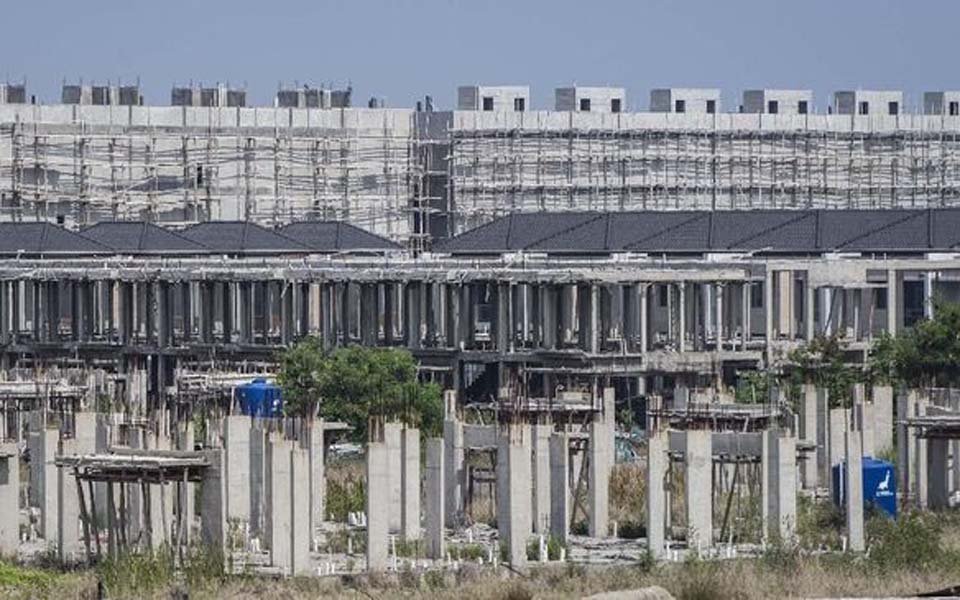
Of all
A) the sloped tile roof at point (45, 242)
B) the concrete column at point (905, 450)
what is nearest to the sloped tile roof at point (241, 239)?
the sloped tile roof at point (45, 242)

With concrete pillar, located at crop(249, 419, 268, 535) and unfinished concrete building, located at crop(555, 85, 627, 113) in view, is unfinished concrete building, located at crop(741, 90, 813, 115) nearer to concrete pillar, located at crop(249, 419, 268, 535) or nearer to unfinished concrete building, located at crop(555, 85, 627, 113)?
unfinished concrete building, located at crop(555, 85, 627, 113)

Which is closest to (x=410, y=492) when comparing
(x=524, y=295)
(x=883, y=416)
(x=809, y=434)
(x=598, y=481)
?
(x=598, y=481)

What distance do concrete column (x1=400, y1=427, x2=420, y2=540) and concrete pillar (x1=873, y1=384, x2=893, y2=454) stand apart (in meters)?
10.1

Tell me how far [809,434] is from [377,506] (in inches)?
385

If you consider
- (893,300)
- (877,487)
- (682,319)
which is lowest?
(877,487)

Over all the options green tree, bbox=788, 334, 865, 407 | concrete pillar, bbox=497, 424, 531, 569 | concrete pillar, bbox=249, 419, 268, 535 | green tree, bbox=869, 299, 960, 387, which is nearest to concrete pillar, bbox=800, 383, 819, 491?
green tree, bbox=788, 334, 865, 407

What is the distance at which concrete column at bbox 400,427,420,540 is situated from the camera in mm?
31031

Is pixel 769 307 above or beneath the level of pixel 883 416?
above

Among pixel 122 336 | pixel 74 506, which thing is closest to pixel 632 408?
pixel 122 336

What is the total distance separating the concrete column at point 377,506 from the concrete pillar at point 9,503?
4.01 meters

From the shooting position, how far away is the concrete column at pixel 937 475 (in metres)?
34.6

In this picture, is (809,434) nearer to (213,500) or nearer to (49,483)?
(49,483)

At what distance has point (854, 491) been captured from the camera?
3102 cm

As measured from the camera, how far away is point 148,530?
29062mm
